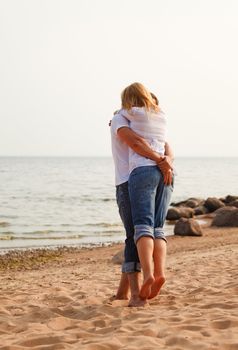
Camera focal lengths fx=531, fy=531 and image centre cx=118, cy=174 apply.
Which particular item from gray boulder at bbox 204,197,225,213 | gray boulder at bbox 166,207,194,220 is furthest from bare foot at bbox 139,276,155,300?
gray boulder at bbox 204,197,225,213

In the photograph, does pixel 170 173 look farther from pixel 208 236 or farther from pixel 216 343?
pixel 208 236

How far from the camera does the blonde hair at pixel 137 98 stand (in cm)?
480

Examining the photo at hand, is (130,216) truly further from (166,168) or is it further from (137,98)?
(137,98)

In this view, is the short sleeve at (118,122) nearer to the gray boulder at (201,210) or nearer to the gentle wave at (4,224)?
the gentle wave at (4,224)

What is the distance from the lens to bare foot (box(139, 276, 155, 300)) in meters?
4.49

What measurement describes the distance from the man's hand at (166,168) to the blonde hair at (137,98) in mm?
478

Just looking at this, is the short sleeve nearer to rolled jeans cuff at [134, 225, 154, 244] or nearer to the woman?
the woman

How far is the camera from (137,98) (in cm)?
482

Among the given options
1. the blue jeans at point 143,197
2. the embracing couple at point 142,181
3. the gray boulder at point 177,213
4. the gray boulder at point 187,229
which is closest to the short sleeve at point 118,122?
the embracing couple at point 142,181

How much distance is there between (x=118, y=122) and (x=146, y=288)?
1490 mm

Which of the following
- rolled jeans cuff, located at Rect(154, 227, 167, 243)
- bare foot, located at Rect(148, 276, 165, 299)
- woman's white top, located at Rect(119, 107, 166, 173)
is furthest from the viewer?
rolled jeans cuff, located at Rect(154, 227, 167, 243)

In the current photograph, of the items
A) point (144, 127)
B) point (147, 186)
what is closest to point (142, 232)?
point (147, 186)

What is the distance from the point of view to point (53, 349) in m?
3.68

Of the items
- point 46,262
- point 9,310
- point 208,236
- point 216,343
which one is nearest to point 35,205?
point 208,236
